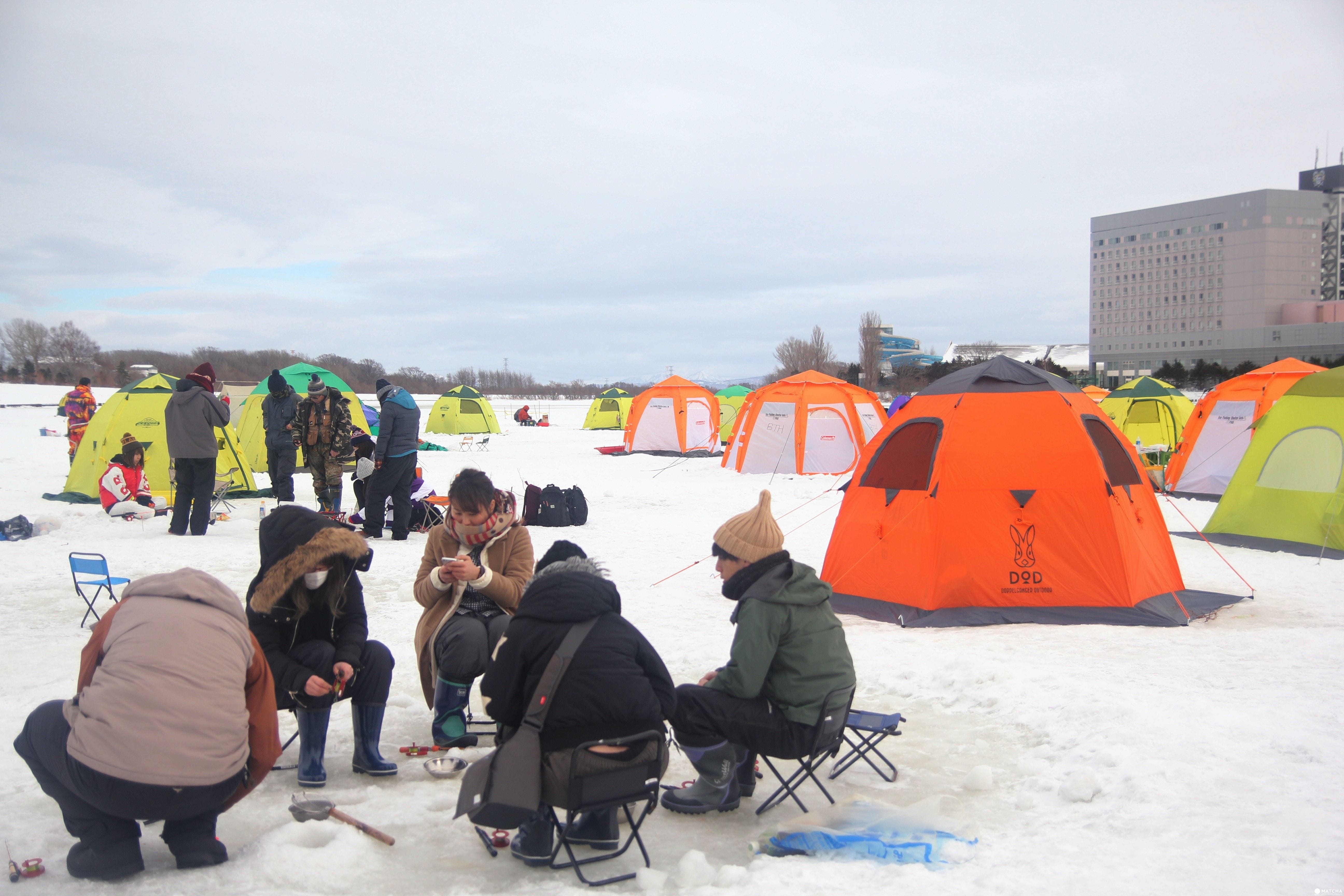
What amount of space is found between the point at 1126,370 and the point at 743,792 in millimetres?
80984

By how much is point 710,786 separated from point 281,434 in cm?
959

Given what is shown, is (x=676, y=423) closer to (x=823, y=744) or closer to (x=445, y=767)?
(x=445, y=767)

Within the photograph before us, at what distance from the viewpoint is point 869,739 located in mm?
4121

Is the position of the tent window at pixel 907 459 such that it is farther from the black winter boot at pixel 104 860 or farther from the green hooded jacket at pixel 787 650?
the black winter boot at pixel 104 860

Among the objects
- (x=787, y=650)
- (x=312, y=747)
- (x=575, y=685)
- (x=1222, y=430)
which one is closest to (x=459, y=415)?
(x=1222, y=430)

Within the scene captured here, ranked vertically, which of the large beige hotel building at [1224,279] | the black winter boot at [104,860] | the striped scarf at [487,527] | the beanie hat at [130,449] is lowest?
the black winter boot at [104,860]

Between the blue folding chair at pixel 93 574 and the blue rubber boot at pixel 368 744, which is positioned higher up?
the blue folding chair at pixel 93 574

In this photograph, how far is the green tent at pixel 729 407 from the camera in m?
26.8

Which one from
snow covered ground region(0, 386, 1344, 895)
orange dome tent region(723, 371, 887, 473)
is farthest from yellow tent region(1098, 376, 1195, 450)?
snow covered ground region(0, 386, 1344, 895)

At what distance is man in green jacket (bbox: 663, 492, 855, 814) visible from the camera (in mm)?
3689

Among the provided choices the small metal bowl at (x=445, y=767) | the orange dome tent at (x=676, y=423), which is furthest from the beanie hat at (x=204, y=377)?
the orange dome tent at (x=676, y=423)

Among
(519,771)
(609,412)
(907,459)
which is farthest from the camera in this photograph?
(609,412)

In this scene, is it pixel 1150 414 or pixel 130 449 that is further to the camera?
pixel 1150 414

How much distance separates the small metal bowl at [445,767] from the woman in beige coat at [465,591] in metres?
0.23
